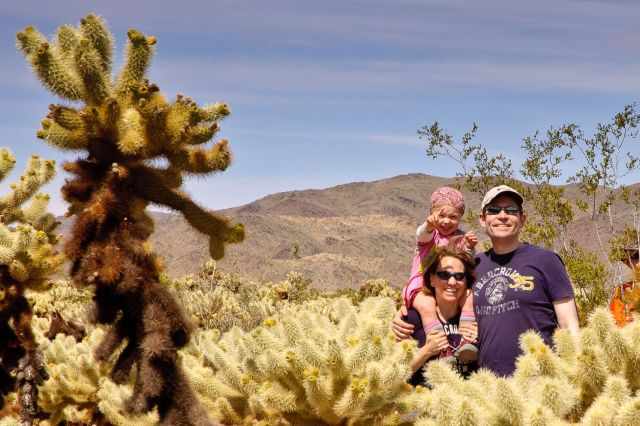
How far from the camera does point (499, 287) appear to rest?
395 cm

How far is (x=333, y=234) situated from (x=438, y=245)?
229 feet

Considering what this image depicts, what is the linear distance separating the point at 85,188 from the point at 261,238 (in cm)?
6390

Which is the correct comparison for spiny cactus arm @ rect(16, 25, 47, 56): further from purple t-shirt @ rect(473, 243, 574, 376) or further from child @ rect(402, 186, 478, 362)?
purple t-shirt @ rect(473, 243, 574, 376)

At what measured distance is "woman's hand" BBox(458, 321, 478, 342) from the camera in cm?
398

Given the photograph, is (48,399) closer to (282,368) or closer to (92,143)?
(92,143)

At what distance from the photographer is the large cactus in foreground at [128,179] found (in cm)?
399

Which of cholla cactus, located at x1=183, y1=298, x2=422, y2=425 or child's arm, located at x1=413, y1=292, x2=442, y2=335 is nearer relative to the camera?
cholla cactus, located at x1=183, y1=298, x2=422, y2=425

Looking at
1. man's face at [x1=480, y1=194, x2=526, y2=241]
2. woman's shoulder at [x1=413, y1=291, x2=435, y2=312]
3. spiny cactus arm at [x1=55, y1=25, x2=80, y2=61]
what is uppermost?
spiny cactus arm at [x1=55, y1=25, x2=80, y2=61]

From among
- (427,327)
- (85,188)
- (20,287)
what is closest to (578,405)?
(427,327)

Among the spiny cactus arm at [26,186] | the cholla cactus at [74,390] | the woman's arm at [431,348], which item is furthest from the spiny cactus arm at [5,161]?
the woman's arm at [431,348]

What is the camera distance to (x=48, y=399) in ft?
20.3

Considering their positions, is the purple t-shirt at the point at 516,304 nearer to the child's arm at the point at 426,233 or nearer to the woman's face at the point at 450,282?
the woman's face at the point at 450,282

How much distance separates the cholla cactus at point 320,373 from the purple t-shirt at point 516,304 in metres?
0.50

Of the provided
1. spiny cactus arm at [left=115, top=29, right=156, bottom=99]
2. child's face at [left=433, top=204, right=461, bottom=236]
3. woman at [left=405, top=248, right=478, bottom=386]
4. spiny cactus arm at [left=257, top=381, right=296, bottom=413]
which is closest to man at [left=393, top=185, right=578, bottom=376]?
woman at [left=405, top=248, right=478, bottom=386]
